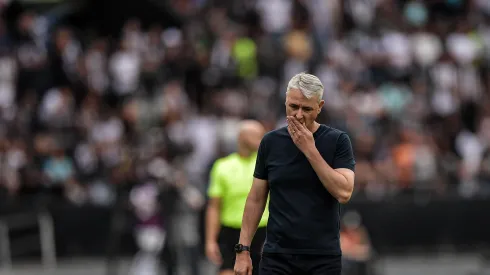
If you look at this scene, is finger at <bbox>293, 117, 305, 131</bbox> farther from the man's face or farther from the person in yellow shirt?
the person in yellow shirt

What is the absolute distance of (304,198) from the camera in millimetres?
6957

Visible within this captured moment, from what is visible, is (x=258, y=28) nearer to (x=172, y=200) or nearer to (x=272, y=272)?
(x=172, y=200)

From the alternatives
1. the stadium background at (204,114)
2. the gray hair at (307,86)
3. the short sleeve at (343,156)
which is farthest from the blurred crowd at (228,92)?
the gray hair at (307,86)

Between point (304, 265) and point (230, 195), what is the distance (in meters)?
4.00

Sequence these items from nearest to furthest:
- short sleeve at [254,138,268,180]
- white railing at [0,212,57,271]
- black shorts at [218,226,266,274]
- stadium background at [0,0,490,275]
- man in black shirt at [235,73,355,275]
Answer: man in black shirt at [235,73,355,275], short sleeve at [254,138,268,180], black shorts at [218,226,266,274], white railing at [0,212,57,271], stadium background at [0,0,490,275]

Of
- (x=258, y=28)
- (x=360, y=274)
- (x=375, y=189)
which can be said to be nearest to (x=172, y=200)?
(x=360, y=274)

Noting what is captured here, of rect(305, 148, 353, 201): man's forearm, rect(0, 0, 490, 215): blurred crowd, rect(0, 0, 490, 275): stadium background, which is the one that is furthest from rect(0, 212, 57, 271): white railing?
rect(305, 148, 353, 201): man's forearm

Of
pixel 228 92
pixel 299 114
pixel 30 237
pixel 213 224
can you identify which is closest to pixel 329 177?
pixel 299 114

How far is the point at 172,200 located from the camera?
53.4 ft

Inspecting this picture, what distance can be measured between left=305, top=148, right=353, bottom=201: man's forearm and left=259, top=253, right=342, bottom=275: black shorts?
44cm

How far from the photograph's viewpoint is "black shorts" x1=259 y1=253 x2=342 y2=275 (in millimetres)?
6941

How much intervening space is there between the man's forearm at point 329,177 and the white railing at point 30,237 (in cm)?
1254

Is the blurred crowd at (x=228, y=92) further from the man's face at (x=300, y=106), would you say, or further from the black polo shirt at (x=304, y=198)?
the man's face at (x=300, y=106)

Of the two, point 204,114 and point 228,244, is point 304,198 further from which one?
point 204,114
